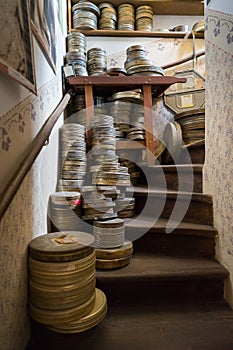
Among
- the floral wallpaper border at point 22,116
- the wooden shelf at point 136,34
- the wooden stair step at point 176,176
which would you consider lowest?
the wooden stair step at point 176,176

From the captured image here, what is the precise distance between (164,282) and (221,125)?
0.94 metres

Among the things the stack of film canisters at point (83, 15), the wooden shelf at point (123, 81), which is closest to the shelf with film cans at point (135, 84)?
the wooden shelf at point (123, 81)

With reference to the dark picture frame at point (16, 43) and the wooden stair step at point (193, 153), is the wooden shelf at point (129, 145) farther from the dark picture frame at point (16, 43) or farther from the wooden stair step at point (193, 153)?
the dark picture frame at point (16, 43)

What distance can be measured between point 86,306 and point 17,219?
48cm

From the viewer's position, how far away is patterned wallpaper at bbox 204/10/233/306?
1.41m

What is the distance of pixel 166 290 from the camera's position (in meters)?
1.42

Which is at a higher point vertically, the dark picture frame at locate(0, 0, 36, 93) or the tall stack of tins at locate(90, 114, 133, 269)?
the dark picture frame at locate(0, 0, 36, 93)

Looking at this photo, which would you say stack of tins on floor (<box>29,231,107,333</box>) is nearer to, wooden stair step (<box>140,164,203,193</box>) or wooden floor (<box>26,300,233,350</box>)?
wooden floor (<box>26,300,233,350</box>)

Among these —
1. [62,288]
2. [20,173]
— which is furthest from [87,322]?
[20,173]

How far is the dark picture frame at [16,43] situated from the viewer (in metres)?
0.87

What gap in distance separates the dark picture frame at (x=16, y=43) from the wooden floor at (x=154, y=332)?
3.46ft

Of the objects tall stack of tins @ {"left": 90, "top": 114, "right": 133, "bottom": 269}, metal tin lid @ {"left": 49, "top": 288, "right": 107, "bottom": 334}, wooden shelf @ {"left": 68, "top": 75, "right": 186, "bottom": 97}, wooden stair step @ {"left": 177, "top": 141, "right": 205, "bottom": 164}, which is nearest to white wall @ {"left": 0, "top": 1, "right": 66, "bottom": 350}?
metal tin lid @ {"left": 49, "top": 288, "right": 107, "bottom": 334}

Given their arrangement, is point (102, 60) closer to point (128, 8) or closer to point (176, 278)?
point (128, 8)

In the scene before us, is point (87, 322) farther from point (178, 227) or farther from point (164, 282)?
point (178, 227)
